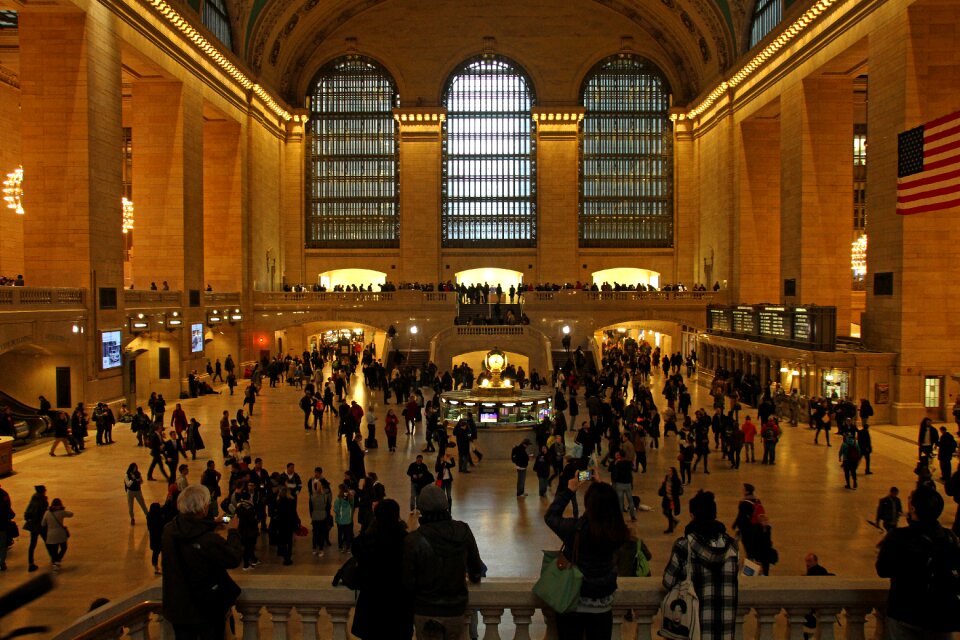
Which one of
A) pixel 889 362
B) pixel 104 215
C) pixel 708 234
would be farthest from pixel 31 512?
pixel 708 234

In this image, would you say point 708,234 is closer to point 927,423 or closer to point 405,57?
point 405,57

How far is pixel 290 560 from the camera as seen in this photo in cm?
1048

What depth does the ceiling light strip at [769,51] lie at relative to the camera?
26172 millimetres

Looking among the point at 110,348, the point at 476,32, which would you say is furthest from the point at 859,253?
the point at 110,348

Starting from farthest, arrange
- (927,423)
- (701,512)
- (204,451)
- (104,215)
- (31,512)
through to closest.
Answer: (104,215)
(204,451)
(927,423)
(31,512)
(701,512)

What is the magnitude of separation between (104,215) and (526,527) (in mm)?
16292

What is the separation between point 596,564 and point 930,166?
1436cm

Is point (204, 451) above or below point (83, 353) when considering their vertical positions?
below

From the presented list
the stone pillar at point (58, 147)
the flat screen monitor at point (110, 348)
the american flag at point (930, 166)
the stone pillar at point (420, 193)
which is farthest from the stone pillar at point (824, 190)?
the stone pillar at point (58, 147)

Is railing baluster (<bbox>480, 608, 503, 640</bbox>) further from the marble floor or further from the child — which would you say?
the child

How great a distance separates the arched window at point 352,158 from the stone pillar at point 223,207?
367 inches

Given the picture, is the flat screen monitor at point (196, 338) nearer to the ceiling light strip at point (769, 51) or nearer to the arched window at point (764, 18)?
the ceiling light strip at point (769, 51)

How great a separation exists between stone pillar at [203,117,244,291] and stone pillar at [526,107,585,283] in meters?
16.1

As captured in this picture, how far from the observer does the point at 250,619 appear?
14.3ft
